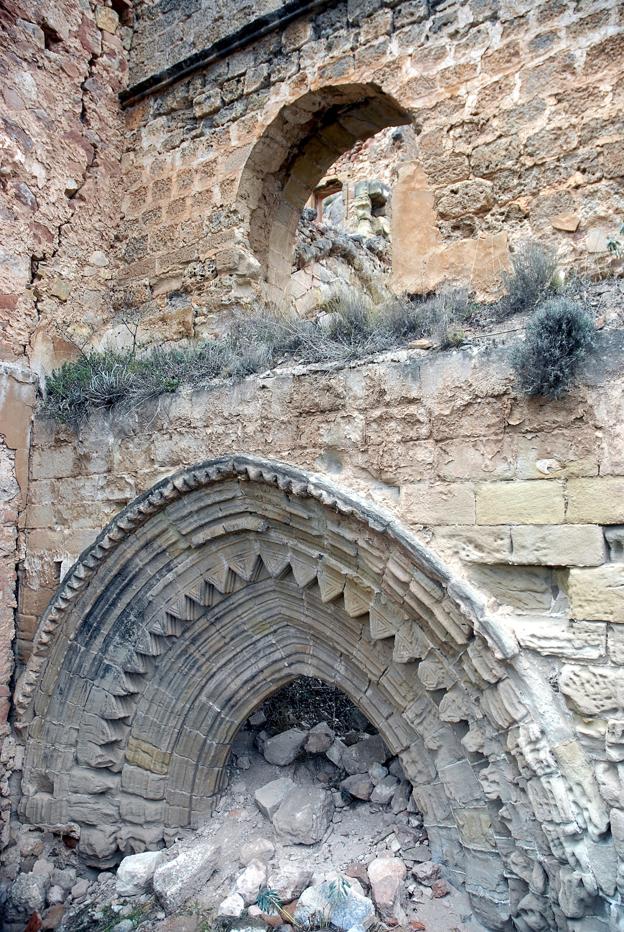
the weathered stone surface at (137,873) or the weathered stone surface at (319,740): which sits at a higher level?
the weathered stone surface at (319,740)

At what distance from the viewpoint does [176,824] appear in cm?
417

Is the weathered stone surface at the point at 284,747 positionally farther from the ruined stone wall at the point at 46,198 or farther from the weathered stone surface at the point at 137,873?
the ruined stone wall at the point at 46,198

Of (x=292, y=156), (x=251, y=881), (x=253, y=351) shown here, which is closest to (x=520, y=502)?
(x=253, y=351)

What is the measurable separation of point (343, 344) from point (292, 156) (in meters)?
2.13

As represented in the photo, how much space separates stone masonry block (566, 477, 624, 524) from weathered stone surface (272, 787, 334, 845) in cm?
232

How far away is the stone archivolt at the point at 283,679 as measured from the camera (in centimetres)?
282

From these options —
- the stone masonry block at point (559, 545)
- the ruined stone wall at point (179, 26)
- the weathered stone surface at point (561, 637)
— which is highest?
the ruined stone wall at point (179, 26)

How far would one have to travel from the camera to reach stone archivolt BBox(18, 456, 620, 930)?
2.82m

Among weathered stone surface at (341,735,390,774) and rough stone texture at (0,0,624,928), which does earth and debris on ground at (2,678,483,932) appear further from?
rough stone texture at (0,0,624,928)

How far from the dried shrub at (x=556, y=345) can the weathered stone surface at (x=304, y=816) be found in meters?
2.66

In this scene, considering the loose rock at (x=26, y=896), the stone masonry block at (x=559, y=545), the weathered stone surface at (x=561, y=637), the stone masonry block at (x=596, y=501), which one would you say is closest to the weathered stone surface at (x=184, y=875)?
the loose rock at (x=26, y=896)

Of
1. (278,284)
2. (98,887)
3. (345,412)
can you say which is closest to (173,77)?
(278,284)

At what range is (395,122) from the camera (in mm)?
4758

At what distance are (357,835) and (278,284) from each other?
12.3 feet
